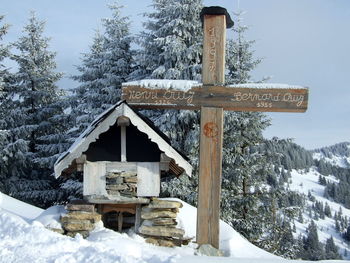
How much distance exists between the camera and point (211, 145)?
28.0 feet

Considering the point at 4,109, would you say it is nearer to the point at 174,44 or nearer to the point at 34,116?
the point at 34,116

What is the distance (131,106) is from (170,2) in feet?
40.8

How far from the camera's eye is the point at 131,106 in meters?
8.59

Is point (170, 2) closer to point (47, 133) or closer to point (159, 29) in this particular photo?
point (159, 29)

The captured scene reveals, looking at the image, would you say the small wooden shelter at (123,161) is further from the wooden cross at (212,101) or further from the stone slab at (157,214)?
the wooden cross at (212,101)

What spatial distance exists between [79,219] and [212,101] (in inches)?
133

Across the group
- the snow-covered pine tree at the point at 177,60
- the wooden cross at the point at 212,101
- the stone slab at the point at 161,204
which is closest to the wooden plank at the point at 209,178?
the wooden cross at the point at 212,101

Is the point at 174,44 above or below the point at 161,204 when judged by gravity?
above

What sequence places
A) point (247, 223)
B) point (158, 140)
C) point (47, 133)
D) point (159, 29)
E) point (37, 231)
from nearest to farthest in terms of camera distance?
point (37, 231)
point (158, 140)
point (247, 223)
point (159, 29)
point (47, 133)

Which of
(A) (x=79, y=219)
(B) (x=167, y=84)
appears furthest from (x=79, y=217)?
(B) (x=167, y=84)

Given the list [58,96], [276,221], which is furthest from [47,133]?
[276,221]

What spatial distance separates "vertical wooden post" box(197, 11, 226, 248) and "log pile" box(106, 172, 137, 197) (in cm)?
128

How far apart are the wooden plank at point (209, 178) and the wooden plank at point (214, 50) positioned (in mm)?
655

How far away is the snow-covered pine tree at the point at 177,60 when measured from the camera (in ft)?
58.6
